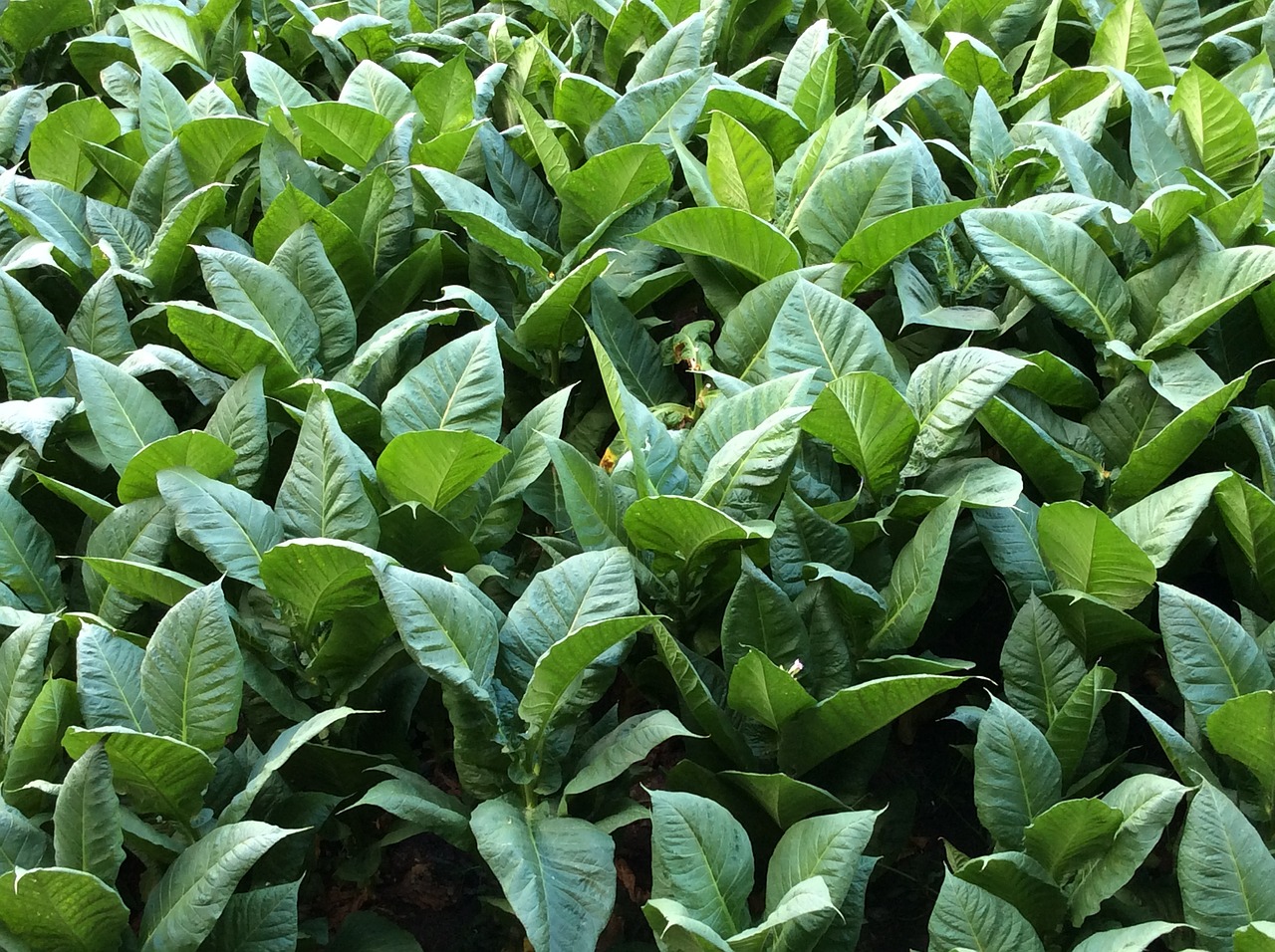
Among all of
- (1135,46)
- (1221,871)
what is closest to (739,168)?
(1135,46)

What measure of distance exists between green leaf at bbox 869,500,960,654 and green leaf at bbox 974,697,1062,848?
0.51 ft

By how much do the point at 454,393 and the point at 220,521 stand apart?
0.37 metres

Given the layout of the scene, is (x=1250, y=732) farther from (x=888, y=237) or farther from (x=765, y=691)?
(x=888, y=237)

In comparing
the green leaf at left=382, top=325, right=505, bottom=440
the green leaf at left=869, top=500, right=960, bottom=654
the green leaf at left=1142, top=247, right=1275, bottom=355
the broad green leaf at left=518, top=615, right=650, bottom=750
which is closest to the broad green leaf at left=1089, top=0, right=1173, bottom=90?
the green leaf at left=1142, top=247, right=1275, bottom=355

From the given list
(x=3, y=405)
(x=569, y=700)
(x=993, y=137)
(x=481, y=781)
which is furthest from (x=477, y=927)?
(x=993, y=137)

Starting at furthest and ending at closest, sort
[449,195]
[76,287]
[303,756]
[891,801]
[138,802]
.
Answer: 1. [76,287]
2. [449,195]
3. [891,801]
4. [303,756]
5. [138,802]

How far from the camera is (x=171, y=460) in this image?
5.19ft

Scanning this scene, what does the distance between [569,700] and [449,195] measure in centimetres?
94

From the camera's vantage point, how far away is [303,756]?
4.90 feet

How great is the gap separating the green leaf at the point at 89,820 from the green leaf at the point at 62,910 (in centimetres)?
5

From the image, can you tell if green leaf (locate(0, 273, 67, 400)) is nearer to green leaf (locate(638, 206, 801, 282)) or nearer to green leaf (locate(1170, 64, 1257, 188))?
green leaf (locate(638, 206, 801, 282))

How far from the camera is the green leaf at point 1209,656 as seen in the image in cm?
141

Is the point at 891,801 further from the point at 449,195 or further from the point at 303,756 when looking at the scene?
the point at 449,195

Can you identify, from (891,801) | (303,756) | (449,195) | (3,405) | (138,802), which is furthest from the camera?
(449,195)
